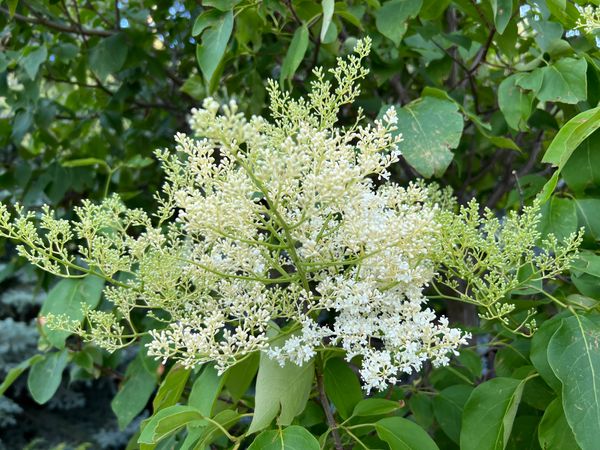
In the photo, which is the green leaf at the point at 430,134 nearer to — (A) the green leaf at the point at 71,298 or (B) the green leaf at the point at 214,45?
(B) the green leaf at the point at 214,45

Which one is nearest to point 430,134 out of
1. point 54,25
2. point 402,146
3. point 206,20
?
point 402,146

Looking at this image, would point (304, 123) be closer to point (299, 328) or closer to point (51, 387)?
point (299, 328)

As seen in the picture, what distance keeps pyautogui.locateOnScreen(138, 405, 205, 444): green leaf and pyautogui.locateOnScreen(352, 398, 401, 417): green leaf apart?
8.3 inches

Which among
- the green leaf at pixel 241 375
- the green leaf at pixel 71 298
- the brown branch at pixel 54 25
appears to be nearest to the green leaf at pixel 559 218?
the green leaf at pixel 241 375

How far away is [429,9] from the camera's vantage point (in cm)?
128

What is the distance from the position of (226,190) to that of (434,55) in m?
0.85

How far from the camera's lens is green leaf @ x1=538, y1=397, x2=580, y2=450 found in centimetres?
88

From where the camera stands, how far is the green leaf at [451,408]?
3.67 feet

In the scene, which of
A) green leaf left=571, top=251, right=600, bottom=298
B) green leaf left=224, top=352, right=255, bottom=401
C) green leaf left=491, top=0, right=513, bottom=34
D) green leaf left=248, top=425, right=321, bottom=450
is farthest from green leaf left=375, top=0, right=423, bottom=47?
green leaf left=248, top=425, right=321, bottom=450

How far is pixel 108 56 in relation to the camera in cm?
161

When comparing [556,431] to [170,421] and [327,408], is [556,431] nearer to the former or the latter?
[327,408]

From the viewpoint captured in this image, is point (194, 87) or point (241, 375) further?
point (194, 87)

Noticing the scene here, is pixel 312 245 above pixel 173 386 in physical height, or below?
above

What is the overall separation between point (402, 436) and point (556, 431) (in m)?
0.20
